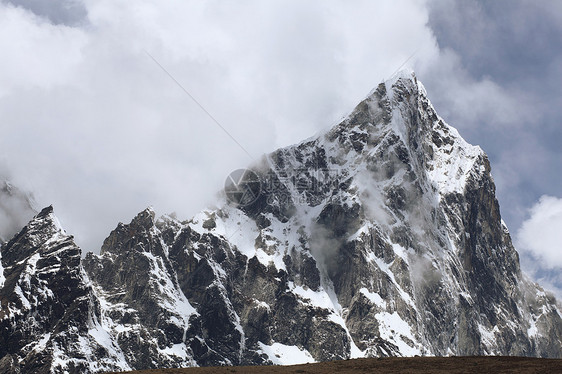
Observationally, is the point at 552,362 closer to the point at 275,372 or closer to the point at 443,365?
the point at 443,365

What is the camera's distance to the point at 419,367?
193ft

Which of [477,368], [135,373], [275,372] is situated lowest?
[135,373]

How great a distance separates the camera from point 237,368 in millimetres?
63656

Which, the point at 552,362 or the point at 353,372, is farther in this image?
the point at 353,372

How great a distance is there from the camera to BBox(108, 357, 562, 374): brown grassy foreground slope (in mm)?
54875

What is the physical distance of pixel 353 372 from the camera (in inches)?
2331

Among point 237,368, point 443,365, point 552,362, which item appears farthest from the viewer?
point 237,368

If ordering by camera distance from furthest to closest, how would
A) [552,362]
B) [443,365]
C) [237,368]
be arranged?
[237,368]
[443,365]
[552,362]

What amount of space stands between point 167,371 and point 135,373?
327 cm

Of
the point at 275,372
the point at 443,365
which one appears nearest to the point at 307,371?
the point at 275,372

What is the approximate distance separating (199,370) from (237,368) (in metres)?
3.98

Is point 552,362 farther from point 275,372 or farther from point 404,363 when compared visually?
point 275,372

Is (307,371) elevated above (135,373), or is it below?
above

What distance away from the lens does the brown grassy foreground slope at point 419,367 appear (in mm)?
54875
